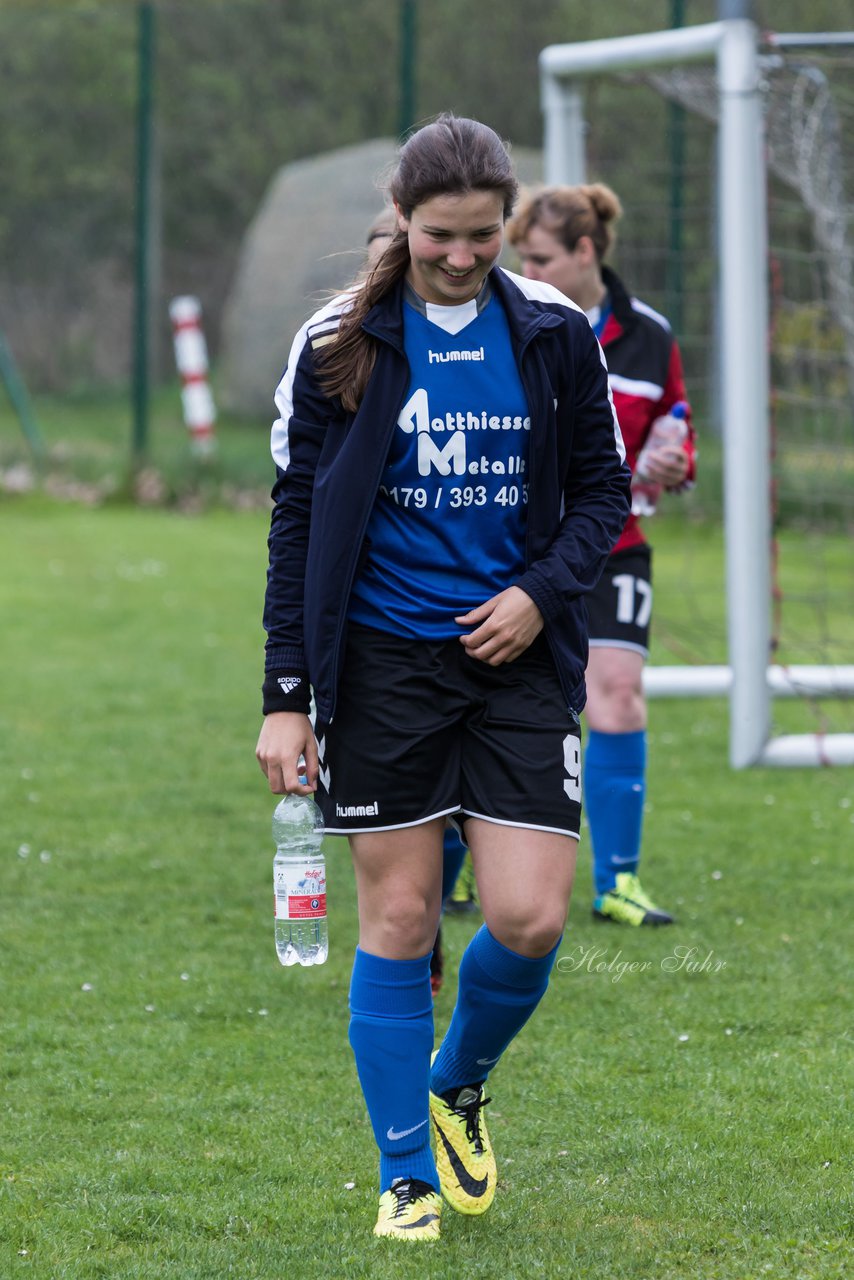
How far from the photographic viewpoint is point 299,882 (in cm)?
311

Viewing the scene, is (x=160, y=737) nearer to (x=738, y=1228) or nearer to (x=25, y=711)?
(x=25, y=711)

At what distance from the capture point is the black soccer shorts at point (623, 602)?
5004 millimetres

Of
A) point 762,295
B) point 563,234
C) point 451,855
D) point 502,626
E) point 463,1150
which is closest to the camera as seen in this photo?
point 502,626

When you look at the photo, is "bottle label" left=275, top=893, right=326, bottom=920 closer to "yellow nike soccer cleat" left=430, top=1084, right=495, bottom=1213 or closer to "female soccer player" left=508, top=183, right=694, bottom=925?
"yellow nike soccer cleat" left=430, top=1084, right=495, bottom=1213

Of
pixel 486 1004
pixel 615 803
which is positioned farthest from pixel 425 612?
pixel 615 803

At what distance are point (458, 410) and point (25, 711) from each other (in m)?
5.23

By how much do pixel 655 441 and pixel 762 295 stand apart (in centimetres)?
149

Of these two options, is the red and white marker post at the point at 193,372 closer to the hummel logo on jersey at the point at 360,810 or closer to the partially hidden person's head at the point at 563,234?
the partially hidden person's head at the point at 563,234

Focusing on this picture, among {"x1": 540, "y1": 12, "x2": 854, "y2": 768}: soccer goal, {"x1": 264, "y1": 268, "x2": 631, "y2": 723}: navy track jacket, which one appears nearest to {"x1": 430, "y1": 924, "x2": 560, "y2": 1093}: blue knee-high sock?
{"x1": 264, "y1": 268, "x2": 631, "y2": 723}: navy track jacket

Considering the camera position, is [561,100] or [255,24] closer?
[561,100]

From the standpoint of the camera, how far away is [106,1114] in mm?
3750

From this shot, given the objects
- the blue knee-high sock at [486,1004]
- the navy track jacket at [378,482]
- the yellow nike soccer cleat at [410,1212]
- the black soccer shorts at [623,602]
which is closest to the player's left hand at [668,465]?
the black soccer shorts at [623,602]

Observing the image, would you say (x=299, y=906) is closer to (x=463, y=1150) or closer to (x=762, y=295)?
(x=463, y=1150)

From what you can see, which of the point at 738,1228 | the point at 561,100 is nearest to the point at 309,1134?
the point at 738,1228
